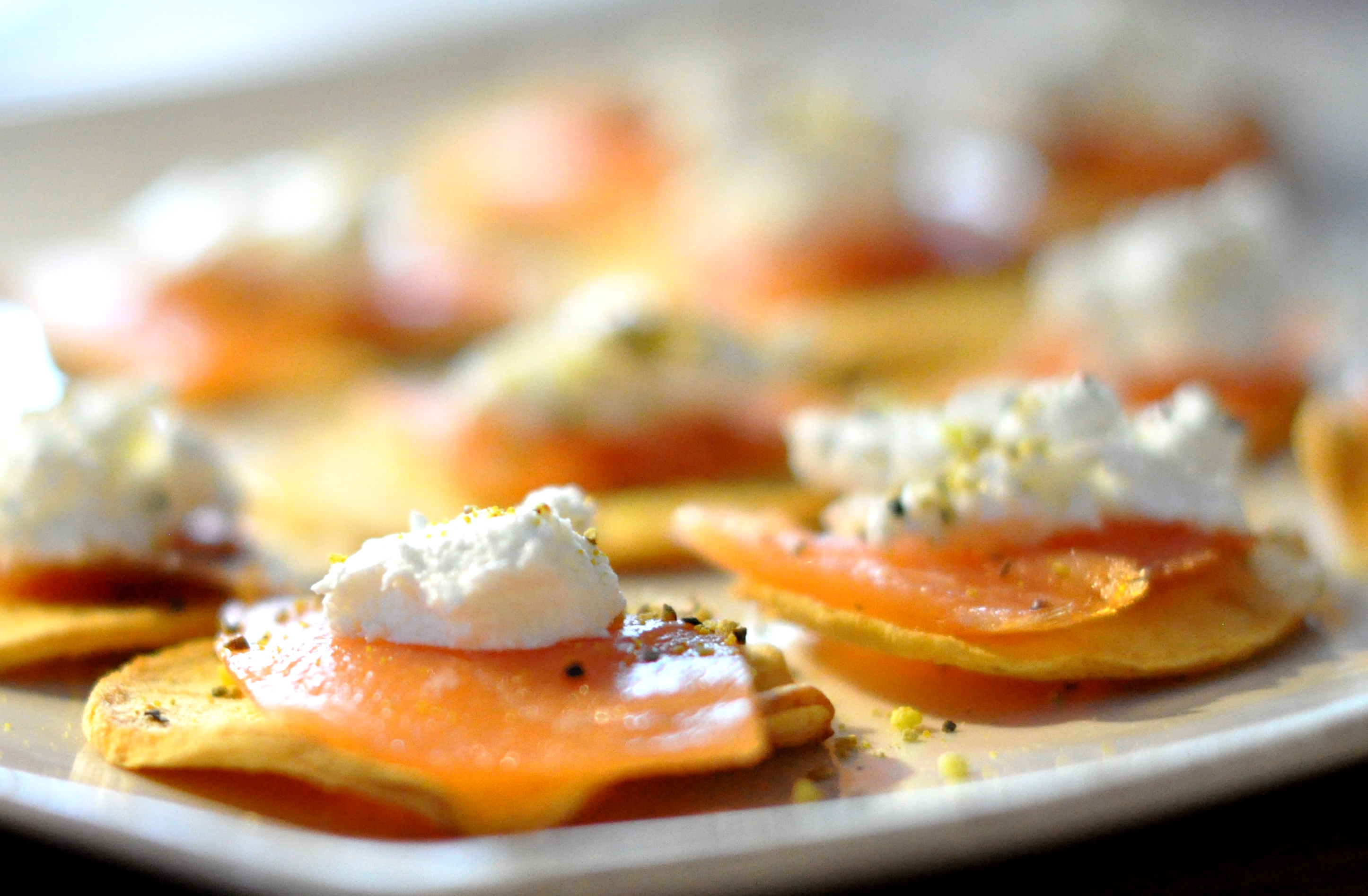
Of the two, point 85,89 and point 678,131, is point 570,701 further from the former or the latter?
point 85,89

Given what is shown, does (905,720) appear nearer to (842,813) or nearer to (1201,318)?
(842,813)

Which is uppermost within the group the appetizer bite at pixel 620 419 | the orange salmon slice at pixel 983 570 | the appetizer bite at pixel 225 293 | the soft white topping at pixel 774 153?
the soft white topping at pixel 774 153

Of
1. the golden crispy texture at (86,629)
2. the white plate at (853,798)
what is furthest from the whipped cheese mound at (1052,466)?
the golden crispy texture at (86,629)

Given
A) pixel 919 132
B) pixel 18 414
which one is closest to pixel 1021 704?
pixel 18 414

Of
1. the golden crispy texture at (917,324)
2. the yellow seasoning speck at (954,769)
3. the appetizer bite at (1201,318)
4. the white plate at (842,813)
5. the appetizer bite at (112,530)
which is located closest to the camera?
the white plate at (842,813)

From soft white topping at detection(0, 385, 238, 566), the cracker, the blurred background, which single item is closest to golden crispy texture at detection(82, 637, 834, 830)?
the cracker

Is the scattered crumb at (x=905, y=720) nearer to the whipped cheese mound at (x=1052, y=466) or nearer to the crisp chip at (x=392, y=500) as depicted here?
the whipped cheese mound at (x=1052, y=466)

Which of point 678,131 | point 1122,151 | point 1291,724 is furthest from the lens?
point 678,131
